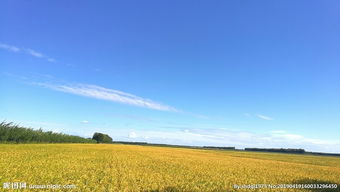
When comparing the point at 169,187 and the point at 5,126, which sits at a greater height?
the point at 5,126

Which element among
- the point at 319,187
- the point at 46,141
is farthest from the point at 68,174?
the point at 46,141

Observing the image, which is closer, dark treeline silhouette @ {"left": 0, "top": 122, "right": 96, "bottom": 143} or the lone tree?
dark treeline silhouette @ {"left": 0, "top": 122, "right": 96, "bottom": 143}

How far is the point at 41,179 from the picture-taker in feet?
43.0

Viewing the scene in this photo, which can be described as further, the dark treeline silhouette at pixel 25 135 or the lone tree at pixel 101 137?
the lone tree at pixel 101 137

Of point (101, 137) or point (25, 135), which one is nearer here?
point (25, 135)

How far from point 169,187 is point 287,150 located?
20316 centimetres

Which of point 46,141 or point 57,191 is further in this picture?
point 46,141

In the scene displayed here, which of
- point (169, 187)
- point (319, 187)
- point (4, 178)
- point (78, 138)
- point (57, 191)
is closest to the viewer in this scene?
point (57, 191)

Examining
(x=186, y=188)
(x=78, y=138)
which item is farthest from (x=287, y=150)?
(x=186, y=188)

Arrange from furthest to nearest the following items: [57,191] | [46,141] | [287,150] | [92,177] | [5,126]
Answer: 1. [287,150]
2. [46,141]
3. [5,126]
4. [92,177]
5. [57,191]

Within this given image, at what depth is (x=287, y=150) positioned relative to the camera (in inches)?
7569

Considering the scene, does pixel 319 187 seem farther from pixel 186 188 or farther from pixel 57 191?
pixel 57 191

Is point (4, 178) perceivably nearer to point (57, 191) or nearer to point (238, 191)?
point (57, 191)

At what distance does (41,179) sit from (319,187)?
1853 cm
